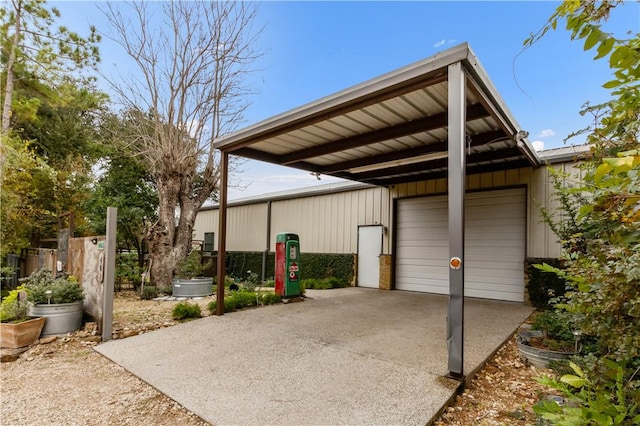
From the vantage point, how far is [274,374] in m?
3.04

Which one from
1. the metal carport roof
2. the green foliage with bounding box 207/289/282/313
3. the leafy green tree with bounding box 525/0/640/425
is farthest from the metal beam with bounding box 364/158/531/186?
the leafy green tree with bounding box 525/0/640/425

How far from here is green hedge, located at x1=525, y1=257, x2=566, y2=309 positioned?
6.20 m

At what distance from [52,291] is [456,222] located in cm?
542

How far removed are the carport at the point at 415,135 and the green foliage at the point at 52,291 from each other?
2.08 m

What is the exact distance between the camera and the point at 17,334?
3953 mm

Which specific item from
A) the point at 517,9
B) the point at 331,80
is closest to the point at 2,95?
the point at 331,80

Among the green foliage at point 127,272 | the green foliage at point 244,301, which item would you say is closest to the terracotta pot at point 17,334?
the green foliage at point 244,301

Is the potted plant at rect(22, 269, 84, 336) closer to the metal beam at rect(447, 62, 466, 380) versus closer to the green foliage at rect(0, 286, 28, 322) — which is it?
the green foliage at rect(0, 286, 28, 322)

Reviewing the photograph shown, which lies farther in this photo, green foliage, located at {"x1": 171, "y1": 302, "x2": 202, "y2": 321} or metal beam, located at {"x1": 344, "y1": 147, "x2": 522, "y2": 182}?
metal beam, located at {"x1": 344, "y1": 147, "x2": 522, "y2": 182}

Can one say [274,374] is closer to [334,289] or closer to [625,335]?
[625,335]

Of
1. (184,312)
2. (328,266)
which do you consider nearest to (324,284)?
(328,266)

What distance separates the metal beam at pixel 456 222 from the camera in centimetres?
288

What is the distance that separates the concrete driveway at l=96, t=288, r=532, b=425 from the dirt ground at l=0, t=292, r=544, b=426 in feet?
0.36

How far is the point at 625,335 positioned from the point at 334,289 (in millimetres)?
7794
